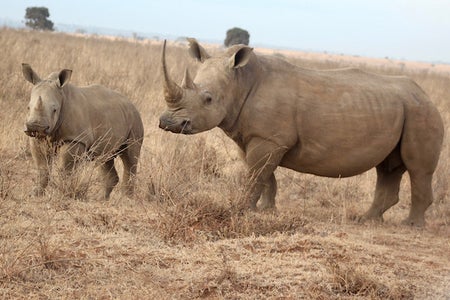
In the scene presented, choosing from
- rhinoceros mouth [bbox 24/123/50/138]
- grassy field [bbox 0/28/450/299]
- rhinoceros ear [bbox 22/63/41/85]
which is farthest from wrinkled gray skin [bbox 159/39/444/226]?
rhinoceros ear [bbox 22/63/41/85]

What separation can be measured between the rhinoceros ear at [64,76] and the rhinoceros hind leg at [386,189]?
10.3ft

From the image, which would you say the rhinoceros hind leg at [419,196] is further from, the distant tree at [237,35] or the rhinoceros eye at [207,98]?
the distant tree at [237,35]

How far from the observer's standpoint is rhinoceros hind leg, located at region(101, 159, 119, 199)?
7928 mm

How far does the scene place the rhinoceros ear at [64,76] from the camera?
23.0ft

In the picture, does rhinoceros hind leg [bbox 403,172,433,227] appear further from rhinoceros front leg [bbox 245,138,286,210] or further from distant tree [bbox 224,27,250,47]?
distant tree [bbox 224,27,250,47]

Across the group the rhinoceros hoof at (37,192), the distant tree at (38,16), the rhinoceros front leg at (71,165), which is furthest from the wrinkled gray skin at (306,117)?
the distant tree at (38,16)

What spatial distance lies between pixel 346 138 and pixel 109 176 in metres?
2.60

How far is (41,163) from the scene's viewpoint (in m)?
6.88

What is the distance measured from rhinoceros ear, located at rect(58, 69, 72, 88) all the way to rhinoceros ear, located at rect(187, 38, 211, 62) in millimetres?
1135

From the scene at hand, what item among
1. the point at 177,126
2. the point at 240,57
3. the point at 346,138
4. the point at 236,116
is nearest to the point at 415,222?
the point at 346,138

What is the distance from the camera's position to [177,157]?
670cm

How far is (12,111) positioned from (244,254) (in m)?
5.74

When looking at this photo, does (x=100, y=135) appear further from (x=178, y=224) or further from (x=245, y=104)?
(x=178, y=224)

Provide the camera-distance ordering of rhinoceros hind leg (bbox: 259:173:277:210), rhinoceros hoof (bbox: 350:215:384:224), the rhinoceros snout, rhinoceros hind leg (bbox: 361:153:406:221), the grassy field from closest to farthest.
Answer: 1. the grassy field
2. the rhinoceros snout
3. rhinoceros hind leg (bbox: 259:173:277:210)
4. rhinoceros hoof (bbox: 350:215:384:224)
5. rhinoceros hind leg (bbox: 361:153:406:221)
